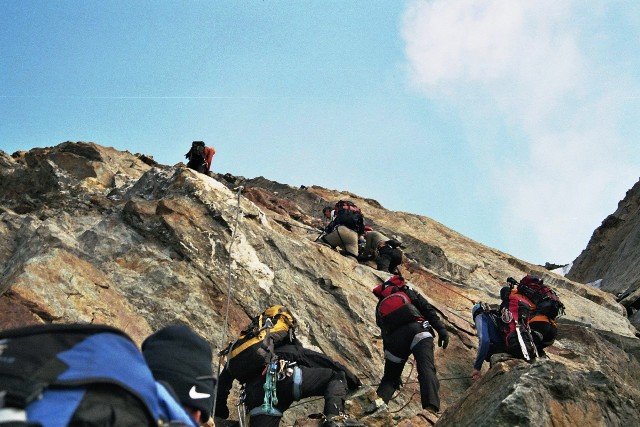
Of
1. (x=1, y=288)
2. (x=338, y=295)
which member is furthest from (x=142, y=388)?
(x=338, y=295)

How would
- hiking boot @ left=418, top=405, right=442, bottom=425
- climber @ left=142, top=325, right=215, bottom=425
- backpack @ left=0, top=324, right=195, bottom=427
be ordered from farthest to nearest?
hiking boot @ left=418, top=405, right=442, bottom=425, climber @ left=142, top=325, right=215, bottom=425, backpack @ left=0, top=324, right=195, bottom=427

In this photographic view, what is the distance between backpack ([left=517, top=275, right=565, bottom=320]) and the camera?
1127cm

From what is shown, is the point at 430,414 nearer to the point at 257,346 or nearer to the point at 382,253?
the point at 257,346

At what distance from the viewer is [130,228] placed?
14.1 metres

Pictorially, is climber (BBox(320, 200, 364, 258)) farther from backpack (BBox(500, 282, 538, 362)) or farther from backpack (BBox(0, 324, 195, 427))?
backpack (BBox(0, 324, 195, 427))

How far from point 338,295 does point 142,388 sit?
37.0 feet

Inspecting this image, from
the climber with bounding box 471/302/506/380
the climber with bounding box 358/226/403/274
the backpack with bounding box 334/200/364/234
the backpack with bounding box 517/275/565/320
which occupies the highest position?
the backpack with bounding box 334/200/364/234

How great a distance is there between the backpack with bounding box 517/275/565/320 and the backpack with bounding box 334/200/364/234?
6836mm

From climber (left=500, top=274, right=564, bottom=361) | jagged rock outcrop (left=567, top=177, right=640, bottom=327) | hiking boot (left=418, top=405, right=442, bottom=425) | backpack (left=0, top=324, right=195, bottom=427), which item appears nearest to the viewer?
backpack (left=0, top=324, right=195, bottom=427)

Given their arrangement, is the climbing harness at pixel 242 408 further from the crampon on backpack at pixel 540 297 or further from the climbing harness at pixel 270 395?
the crampon on backpack at pixel 540 297

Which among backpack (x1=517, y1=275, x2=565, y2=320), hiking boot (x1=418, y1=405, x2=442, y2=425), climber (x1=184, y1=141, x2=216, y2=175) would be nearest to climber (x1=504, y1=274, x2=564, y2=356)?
backpack (x1=517, y1=275, x2=565, y2=320)

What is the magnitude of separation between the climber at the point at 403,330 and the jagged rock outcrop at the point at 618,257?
1250cm

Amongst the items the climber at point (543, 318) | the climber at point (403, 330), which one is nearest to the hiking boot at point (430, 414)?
the climber at point (403, 330)

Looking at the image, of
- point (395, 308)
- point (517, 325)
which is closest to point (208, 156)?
point (395, 308)
